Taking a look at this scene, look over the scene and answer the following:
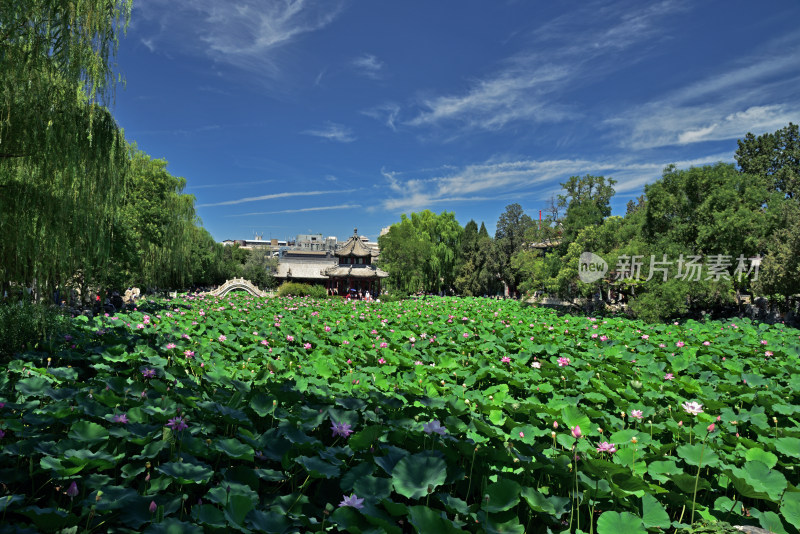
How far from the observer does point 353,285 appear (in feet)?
97.1

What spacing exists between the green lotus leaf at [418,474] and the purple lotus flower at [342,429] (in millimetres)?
584

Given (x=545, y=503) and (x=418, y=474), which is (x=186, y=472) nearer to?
(x=418, y=474)

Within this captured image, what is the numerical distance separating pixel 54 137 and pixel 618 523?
244 inches

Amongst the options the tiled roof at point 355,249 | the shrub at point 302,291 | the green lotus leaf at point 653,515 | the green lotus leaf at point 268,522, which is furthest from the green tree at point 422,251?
the green lotus leaf at point 268,522

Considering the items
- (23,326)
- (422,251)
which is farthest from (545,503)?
(422,251)

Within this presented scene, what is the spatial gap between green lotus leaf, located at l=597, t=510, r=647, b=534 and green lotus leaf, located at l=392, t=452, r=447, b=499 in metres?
0.61

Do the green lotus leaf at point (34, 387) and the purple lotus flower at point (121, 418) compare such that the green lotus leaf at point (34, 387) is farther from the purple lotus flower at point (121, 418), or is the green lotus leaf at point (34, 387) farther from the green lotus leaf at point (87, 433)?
the green lotus leaf at point (87, 433)

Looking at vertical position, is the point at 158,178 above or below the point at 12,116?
above

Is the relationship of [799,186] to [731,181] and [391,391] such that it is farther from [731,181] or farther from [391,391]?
[391,391]

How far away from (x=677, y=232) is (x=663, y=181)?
224cm

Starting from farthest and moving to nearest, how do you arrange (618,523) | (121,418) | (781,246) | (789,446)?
(781,246), (789,446), (121,418), (618,523)

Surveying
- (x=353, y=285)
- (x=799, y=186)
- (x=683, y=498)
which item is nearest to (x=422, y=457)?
(x=683, y=498)

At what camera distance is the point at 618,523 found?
1.50 meters

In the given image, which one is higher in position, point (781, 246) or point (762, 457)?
point (781, 246)
